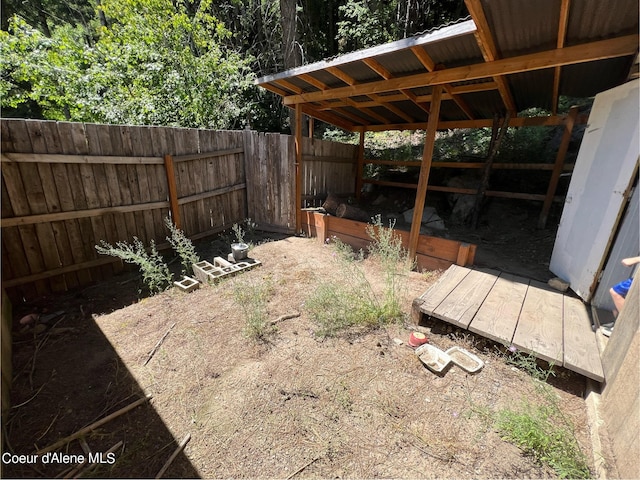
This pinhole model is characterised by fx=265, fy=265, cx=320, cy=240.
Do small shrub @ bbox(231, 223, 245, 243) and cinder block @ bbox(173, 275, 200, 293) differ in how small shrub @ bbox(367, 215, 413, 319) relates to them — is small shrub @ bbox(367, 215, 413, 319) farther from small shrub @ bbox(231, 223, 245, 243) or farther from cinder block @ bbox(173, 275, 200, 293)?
cinder block @ bbox(173, 275, 200, 293)

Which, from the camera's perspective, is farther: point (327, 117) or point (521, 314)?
point (327, 117)

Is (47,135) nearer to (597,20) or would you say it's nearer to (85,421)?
(85,421)

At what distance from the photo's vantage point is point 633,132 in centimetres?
237

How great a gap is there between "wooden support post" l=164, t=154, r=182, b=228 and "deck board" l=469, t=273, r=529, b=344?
438 cm

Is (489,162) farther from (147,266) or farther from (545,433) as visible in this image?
(147,266)

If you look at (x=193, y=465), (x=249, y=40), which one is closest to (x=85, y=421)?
(x=193, y=465)

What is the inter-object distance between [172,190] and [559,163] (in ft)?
22.5

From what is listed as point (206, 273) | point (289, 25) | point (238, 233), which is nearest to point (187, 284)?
point (206, 273)

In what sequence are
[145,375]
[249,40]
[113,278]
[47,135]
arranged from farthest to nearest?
[249,40]
[113,278]
[47,135]
[145,375]

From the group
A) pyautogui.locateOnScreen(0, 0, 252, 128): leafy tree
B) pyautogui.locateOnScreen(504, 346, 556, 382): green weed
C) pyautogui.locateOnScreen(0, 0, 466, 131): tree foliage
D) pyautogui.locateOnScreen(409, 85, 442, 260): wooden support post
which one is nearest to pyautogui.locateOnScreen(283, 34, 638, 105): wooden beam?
pyautogui.locateOnScreen(409, 85, 442, 260): wooden support post

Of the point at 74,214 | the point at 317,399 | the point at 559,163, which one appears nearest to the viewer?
the point at 317,399

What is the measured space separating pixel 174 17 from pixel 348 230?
6591mm

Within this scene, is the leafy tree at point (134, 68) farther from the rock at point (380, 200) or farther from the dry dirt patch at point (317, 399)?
the dry dirt patch at point (317, 399)

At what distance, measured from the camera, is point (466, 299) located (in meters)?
2.83
